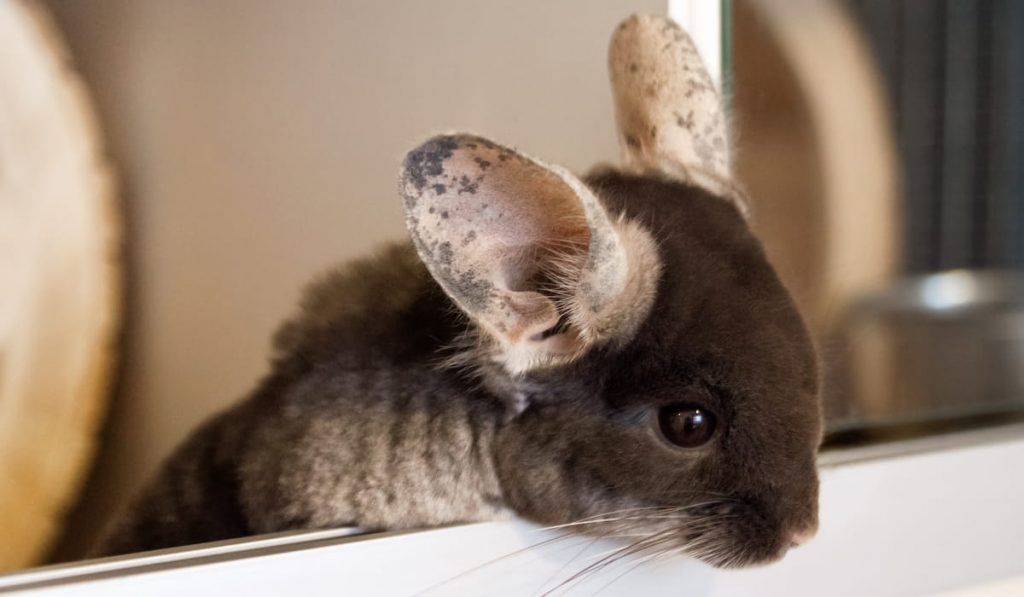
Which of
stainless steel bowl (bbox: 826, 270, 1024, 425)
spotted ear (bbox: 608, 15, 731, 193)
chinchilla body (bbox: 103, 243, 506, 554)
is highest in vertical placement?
spotted ear (bbox: 608, 15, 731, 193)

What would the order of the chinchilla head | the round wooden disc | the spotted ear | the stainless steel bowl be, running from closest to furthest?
the chinchilla head, the spotted ear, the round wooden disc, the stainless steel bowl

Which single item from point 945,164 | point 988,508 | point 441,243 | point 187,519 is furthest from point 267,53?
point 945,164

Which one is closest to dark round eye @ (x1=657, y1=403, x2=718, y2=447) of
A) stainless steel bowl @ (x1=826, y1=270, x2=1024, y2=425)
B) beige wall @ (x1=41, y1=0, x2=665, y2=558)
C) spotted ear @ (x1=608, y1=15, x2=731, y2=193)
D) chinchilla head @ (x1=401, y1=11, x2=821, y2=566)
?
chinchilla head @ (x1=401, y1=11, x2=821, y2=566)

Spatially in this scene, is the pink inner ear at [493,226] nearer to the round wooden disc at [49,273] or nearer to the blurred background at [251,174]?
the blurred background at [251,174]

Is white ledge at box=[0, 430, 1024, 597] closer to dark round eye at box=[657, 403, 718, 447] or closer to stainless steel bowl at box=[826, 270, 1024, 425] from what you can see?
dark round eye at box=[657, 403, 718, 447]

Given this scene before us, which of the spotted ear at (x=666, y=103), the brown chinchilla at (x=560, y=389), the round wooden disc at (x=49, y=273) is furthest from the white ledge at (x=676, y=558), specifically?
the round wooden disc at (x=49, y=273)

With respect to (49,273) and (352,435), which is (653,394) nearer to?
(352,435)
